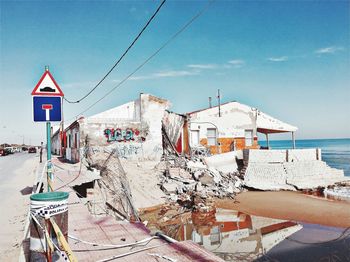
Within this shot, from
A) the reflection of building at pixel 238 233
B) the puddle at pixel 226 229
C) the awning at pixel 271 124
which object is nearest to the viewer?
the puddle at pixel 226 229

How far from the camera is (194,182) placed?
62.2 ft

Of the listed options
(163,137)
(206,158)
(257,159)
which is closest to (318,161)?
(257,159)

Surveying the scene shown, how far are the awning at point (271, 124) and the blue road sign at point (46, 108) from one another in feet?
85.3

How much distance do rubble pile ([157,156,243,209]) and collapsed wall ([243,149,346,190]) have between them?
5.63 ft

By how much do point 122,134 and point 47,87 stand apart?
17.1 meters

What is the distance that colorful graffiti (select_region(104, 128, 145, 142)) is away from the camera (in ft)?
73.7

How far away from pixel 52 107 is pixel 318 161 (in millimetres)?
23957

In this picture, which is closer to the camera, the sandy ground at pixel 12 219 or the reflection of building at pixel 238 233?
the sandy ground at pixel 12 219

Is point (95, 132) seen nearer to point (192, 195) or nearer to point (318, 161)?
point (192, 195)

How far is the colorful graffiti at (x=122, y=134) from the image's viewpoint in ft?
73.7

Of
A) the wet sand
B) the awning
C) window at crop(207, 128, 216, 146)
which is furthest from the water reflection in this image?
the awning

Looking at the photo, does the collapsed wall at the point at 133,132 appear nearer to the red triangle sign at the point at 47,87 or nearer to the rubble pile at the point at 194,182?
the rubble pile at the point at 194,182

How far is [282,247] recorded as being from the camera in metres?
Answer: 10.1

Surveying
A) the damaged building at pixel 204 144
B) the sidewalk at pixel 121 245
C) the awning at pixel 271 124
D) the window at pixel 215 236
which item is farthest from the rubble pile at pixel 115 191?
the awning at pixel 271 124
